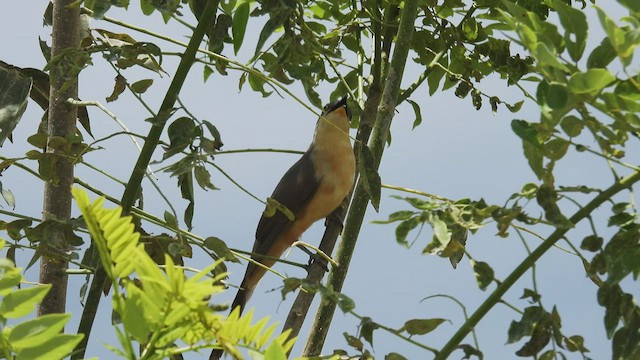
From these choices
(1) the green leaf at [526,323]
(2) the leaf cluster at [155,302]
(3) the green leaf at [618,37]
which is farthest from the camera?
(1) the green leaf at [526,323]

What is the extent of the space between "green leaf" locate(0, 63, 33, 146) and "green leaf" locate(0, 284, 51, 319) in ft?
3.10

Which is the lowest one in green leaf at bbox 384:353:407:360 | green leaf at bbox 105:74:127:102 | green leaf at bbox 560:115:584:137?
green leaf at bbox 384:353:407:360

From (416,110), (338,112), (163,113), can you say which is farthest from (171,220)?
(338,112)

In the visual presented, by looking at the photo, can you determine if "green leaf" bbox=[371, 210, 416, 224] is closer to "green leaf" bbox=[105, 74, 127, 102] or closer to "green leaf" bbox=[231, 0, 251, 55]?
"green leaf" bbox=[231, 0, 251, 55]

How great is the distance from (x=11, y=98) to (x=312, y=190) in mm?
1461

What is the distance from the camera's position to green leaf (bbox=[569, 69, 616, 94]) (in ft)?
3.34

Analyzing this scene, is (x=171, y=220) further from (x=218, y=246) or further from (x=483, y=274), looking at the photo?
(x=483, y=274)

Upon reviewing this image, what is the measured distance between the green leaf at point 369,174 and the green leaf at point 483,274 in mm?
351

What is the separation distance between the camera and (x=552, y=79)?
3.47ft

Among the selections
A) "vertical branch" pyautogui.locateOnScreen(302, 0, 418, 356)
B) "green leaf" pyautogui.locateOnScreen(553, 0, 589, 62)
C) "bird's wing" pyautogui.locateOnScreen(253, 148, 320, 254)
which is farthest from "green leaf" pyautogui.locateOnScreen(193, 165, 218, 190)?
"bird's wing" pyautogui.locateOnScreen(253, 148, 320, 254)

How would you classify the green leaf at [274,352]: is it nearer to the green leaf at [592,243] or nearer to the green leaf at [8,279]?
the green leaf at [8,279]

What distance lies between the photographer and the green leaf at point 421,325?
1.40 m

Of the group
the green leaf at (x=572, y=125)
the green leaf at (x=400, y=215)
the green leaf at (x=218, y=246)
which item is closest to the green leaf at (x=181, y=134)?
the green leaf at (x=218, y=246)

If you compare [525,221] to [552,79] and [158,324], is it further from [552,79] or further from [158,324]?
[158,324]
